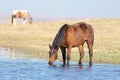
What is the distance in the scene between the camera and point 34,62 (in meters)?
19.0

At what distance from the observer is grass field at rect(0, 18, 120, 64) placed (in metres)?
22.0

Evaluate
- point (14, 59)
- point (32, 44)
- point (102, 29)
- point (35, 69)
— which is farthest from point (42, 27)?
point (35, 69)

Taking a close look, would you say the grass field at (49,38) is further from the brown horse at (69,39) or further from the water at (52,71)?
the water at (52,71)

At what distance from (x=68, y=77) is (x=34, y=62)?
14.8ft

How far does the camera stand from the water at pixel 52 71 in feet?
47.9

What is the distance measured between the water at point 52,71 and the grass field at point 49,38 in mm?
2260

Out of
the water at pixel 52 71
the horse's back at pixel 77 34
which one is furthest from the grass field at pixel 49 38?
the water at pixel 52 71

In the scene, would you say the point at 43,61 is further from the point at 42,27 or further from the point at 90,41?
the point at 42,27

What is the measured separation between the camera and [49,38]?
32125mm

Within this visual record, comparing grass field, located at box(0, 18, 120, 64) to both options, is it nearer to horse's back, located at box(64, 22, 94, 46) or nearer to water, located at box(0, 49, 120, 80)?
horse's back, located at box(64, 22, 94, 46)

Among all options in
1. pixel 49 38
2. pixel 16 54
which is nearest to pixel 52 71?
pixel 16 54

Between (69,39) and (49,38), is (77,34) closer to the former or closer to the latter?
(69,39)

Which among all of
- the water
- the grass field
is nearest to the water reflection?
the grass field

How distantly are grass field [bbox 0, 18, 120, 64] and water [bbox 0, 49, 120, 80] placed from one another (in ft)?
7.41
